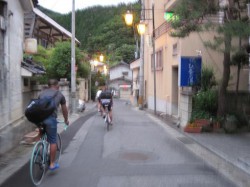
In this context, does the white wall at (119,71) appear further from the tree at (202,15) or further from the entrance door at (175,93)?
the tree at (202,15)

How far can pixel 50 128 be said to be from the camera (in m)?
6.98

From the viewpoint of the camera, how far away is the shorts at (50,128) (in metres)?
6.93

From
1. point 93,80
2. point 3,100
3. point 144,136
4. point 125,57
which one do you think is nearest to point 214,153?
point 144,136

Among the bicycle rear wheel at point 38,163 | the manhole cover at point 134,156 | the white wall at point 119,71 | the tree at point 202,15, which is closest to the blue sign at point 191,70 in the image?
the tree at point 202,15

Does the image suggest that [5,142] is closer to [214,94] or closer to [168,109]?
[214,94]

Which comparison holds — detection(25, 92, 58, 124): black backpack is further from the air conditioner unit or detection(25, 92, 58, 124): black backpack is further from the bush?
the bush

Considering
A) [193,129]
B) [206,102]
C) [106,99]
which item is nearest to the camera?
[193,129]

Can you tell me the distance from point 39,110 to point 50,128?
469mm

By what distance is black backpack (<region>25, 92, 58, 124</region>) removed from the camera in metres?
6.69

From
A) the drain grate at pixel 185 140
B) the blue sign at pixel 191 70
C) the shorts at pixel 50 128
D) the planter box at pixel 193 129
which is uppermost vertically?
the blue sign at pixel 191 70

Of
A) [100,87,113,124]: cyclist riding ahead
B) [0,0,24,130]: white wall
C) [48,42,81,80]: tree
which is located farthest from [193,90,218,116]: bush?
[48,42,81,80]: tree

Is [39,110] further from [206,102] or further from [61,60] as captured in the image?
[61,60]

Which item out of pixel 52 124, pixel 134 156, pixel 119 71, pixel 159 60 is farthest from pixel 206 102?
pixel 119 71

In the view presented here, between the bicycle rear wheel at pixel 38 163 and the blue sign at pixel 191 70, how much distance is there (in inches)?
330
